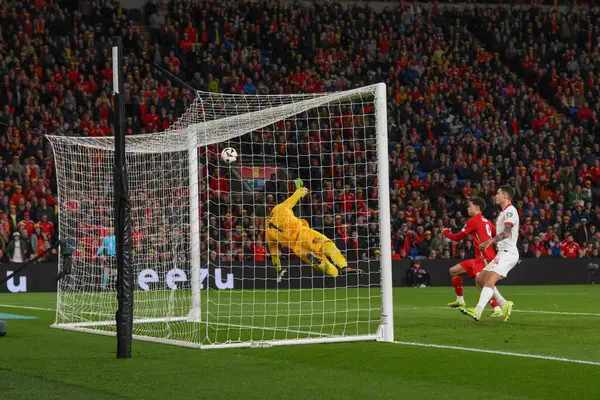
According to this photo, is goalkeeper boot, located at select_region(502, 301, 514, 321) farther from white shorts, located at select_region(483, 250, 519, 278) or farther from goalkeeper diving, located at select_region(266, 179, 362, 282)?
goalkeeper diving, located at select_region(266, 179, 362, 282)

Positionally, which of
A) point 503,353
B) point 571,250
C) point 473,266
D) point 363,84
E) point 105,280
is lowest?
point 503,353

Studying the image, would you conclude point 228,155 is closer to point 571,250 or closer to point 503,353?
point 503,353

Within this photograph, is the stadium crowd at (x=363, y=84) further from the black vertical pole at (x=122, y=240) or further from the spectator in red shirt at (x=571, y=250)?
the black vertical pole at (x=122, y=240)

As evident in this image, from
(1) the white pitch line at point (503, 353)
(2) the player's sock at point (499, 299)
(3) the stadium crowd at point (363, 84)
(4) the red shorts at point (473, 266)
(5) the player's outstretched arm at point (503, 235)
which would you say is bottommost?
(1) the white pitch line at point (503, 353)

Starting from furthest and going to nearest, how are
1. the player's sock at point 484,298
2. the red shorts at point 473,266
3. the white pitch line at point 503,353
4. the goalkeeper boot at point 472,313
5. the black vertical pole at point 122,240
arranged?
1. the red shorts at point 473,266
2. the player's sock at point 484,298
3. the goalkeeper boot at point 472,313
4. the black vertical pole at point 122,240
5. the white pitch line at point 503,353

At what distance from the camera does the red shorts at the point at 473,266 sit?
52.6ft

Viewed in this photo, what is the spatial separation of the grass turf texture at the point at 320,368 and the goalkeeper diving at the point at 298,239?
503 cm

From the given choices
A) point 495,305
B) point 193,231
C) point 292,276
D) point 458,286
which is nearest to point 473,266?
point 458,286

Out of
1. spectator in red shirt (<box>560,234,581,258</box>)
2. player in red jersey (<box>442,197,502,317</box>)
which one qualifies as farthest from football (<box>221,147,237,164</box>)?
spectator in red shirt (<box>560,234,581,258</box>)

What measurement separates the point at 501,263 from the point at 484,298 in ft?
2.31

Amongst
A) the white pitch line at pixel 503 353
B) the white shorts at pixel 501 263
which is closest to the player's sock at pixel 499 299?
the white shorts at pixel 501 263

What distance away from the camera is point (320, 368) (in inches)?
375

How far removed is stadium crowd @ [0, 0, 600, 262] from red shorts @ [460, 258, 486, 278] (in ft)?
21.4

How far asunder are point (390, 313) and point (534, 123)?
78.3 ft
